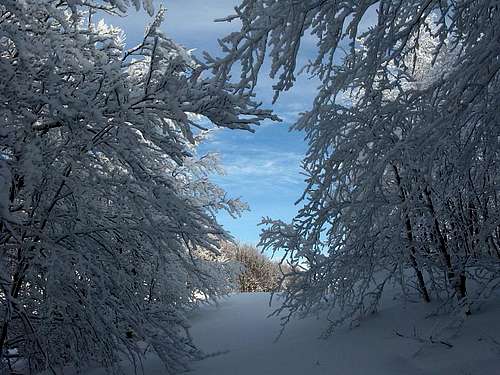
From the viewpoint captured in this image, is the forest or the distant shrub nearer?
the forest

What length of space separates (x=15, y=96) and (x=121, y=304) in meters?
2.24

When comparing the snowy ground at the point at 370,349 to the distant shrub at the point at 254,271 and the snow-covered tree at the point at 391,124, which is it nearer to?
the snow-covered tree at the point at 391,124

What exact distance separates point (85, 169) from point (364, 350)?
351cm

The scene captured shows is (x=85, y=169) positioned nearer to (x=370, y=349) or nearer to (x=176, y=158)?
(x=176, y=158)

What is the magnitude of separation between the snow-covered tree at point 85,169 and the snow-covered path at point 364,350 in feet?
3.74

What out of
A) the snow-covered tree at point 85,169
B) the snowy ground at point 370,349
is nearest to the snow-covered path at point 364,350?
the snowy ground at point 370,349

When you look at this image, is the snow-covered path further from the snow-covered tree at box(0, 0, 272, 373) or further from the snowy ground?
the snow-covered tree at box(0, 0, 272, 373)

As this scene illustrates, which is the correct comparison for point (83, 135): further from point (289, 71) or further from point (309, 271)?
point (309, 271)

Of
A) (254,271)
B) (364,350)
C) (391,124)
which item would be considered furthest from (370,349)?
(254,271)

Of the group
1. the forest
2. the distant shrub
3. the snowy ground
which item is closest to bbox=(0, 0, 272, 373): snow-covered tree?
the forest

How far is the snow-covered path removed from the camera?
4156 millimetres

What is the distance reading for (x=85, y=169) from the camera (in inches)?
163

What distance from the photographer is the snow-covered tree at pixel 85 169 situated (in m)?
3.41

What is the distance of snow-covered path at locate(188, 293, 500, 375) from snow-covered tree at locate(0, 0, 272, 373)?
1140mm
